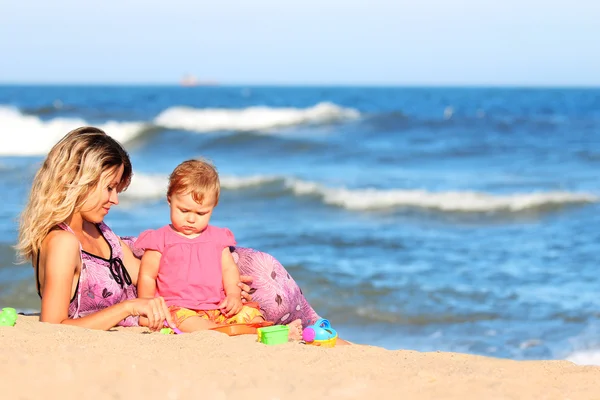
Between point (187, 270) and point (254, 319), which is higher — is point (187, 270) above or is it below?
above

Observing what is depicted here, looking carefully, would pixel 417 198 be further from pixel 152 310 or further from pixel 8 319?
pixel 8 319

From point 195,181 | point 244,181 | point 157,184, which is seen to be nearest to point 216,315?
point 195,181

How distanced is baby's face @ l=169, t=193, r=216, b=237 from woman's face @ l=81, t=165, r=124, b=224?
307 mm

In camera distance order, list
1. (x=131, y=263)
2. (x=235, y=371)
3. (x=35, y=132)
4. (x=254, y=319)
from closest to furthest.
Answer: (x=235, y=371)
(x=254, y=319)
(x=131, y=263)
(x=35, y=132)

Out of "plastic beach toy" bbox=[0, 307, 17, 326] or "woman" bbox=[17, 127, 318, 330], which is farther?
"plastic beach toy" bbox=[0, 307, 17, 326]

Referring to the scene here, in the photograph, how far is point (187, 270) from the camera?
4.07m

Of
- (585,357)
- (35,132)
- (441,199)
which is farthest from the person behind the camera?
(35,132)

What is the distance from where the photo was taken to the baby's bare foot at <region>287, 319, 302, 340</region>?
4344mm

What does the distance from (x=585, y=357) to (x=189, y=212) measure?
3216mm

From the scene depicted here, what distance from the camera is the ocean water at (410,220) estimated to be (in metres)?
6.66

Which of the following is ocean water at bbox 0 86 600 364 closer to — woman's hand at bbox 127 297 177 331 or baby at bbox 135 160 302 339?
baby at bbox 135 160 302 339

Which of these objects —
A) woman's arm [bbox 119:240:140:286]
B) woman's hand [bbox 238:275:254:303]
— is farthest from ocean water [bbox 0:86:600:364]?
woman's arm [bbox 119:240:140:286]

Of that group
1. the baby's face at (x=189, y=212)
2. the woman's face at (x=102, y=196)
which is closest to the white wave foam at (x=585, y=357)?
the baby's face at (x=189, y=212)

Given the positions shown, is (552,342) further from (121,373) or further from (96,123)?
(96,123)
